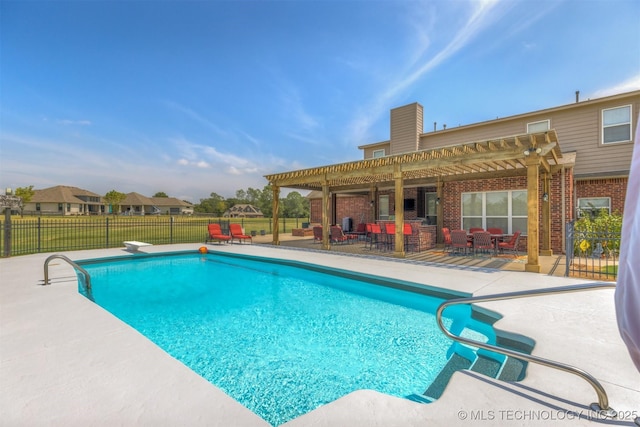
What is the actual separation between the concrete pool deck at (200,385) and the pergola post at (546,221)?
7.39m

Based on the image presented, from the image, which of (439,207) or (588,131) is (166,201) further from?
(588,131)

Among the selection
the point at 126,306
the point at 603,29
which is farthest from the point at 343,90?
the point at 126,306

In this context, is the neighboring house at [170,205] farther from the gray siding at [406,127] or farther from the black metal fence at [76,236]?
the gray siding at [406,127]

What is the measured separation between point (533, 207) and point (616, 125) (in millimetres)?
8587

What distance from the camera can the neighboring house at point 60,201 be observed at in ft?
165

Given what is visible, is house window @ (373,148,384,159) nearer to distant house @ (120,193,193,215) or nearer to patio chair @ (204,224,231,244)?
patio chair @ (204,224,231,244)

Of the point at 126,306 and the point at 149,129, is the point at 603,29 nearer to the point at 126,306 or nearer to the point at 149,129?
the point at 126,306

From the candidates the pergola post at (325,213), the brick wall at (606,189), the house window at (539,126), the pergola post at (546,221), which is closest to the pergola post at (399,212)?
the pergola post at (325,213)

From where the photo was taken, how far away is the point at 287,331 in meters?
5.14

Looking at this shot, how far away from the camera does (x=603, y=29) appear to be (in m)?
9.07

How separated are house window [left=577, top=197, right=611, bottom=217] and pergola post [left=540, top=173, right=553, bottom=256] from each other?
150cm

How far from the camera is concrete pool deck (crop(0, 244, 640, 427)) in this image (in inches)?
88.0

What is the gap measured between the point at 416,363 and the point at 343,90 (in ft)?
43.1

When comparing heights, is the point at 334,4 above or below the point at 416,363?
above
